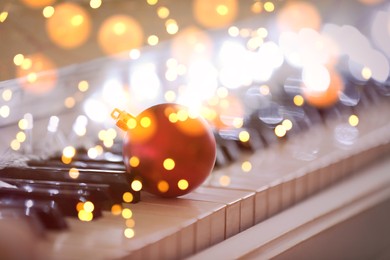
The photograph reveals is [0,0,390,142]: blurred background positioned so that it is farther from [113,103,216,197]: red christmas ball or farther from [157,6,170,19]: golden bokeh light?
[113,103,216,197]: red christmas ball

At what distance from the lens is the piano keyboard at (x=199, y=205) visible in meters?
1.06

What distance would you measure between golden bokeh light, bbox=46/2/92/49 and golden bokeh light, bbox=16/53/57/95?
0.06m

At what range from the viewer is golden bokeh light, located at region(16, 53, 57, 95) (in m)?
1.61

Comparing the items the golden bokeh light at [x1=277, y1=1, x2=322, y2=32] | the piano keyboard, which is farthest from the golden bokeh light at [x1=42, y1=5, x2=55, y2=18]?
the golden bokeh light at [x1=277, y1=1, x2=322, y2=32]

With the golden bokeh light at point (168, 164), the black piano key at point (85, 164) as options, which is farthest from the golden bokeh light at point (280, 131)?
the golden bokeh light at point (168, 164)

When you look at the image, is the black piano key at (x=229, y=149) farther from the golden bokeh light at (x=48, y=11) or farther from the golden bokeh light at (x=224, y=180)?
the golden bokeh light at (x=48, y=11)

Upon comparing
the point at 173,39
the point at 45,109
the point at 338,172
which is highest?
the point at 173,39

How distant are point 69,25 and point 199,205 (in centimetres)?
69

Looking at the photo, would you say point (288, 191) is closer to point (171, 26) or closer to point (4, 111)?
point (4, 111)

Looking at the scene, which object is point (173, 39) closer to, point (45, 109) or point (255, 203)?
point (45, 109)

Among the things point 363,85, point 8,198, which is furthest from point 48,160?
point 363,85

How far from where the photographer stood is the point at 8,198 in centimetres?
120

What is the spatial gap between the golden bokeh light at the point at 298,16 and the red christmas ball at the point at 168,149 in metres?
1.43

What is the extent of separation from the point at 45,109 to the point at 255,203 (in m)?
0.55
